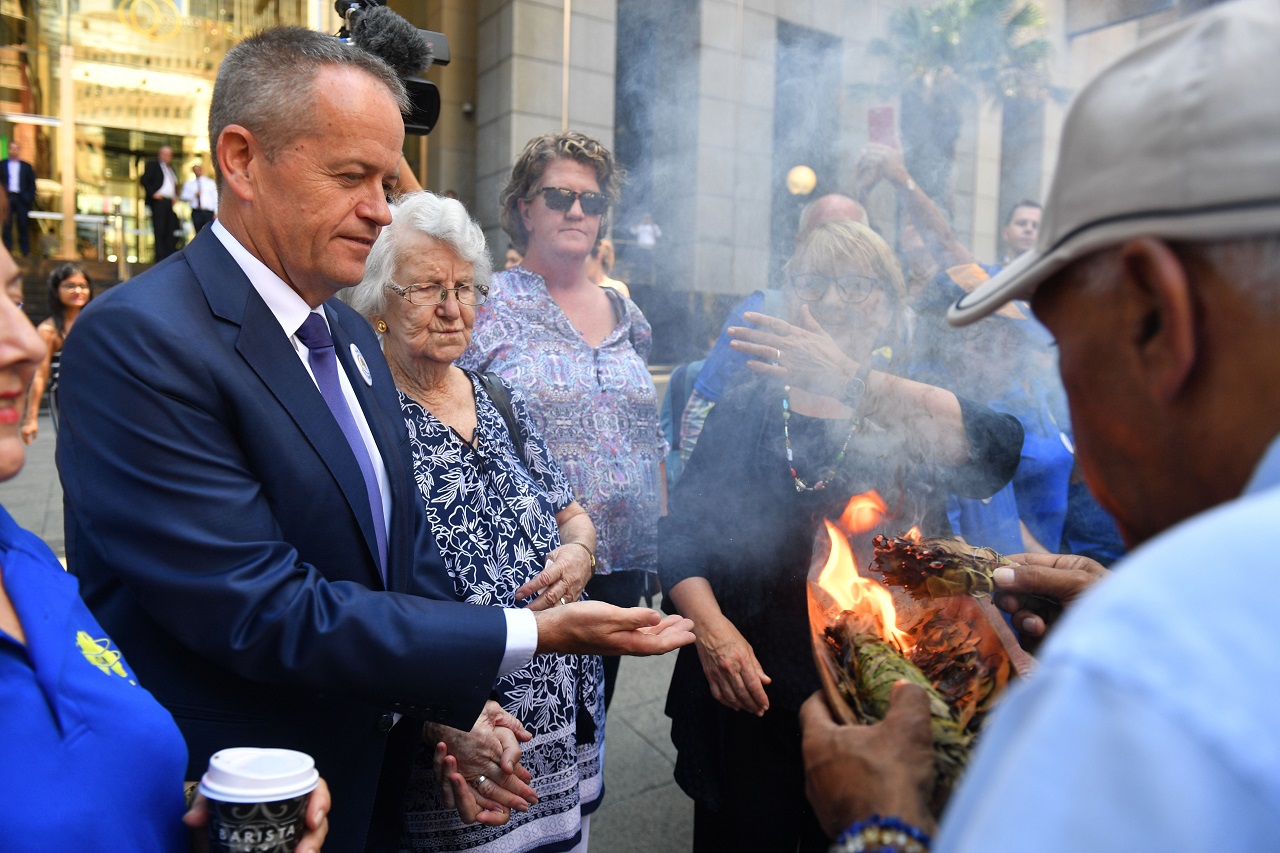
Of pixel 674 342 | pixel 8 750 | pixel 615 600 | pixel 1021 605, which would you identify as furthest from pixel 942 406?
pixel 674 342

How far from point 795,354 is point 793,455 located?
306mm

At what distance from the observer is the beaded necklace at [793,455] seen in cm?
246

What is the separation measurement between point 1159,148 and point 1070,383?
229 mm

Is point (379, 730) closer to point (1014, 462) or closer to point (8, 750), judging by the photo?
point (8, 750)

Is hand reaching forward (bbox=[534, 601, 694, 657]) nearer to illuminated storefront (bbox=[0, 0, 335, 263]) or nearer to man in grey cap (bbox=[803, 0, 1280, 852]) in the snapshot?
man in grey cap (bbox=[803, 0, 1280, 852])

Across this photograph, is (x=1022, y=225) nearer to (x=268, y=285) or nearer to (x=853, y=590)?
(x=853, y=590)

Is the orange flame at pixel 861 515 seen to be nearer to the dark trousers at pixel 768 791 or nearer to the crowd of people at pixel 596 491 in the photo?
the crowd of people at pixel 596 491

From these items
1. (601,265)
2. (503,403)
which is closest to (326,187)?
(503,403)

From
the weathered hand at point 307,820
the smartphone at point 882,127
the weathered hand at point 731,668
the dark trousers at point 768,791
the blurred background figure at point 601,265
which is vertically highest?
the smartphone at point 882,127

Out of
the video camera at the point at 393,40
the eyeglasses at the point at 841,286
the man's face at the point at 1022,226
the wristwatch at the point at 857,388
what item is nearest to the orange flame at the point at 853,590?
the wristwatch at the point at 857,388

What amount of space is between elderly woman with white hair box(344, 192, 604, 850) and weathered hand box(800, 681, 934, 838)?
120 centimetres

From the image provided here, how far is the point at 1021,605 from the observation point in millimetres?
1846

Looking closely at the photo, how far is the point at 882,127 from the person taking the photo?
11.9 ft

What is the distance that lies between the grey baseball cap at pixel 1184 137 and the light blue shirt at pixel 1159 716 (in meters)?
0.25
